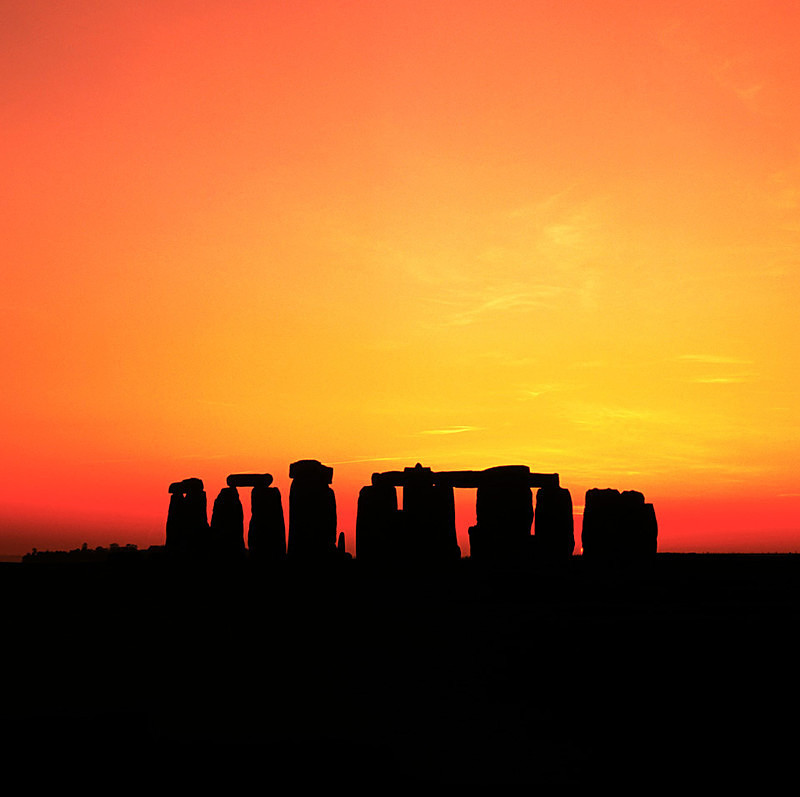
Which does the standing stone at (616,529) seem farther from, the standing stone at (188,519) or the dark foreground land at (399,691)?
the standing stone at (188,519)

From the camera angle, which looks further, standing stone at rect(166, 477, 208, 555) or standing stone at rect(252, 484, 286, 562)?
standing stone at rect(166, 477, 208, 555)

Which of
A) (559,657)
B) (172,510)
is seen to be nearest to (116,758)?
(559,657)

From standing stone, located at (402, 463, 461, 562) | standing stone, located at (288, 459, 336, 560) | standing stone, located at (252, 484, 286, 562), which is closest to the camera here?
standing stone, located at (402, 463, 461, 562)

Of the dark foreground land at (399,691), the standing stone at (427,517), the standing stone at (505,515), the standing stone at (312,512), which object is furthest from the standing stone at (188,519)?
the dark foreground land at (399,691)

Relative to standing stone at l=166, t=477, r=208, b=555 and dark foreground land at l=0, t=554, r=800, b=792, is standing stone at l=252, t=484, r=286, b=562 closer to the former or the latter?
standing stone at l=166, t=477, r=208, b=555

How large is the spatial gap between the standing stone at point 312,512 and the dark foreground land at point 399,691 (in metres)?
6.80

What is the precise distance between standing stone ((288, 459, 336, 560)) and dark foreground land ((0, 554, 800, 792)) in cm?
680

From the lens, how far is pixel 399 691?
11.4m

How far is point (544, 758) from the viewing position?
8914 millimetres

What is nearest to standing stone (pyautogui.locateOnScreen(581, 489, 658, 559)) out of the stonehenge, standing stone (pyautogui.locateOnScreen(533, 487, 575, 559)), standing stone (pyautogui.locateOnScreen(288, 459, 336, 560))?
the stonehenge

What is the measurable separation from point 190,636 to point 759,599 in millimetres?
11742

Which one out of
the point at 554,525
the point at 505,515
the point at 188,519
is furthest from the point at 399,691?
the point at 188,519

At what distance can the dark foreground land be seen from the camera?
28.6ft

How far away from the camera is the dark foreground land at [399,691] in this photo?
28.6ft
